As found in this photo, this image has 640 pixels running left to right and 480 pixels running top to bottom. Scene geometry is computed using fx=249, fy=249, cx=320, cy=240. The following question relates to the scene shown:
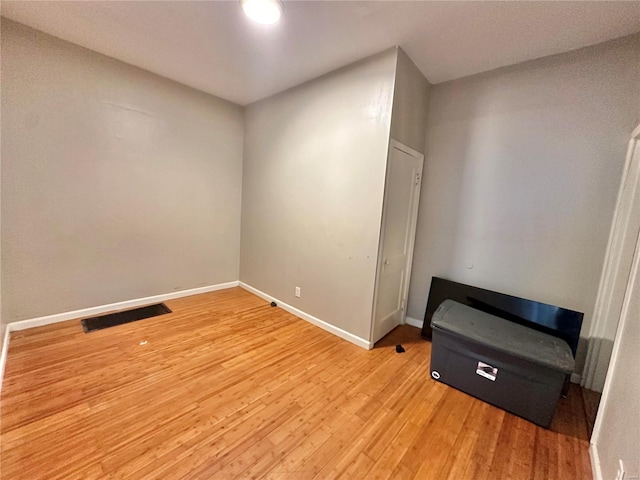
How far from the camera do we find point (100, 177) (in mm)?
2609

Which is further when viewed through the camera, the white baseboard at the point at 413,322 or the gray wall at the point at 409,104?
the white baseboard at the point at 413,322

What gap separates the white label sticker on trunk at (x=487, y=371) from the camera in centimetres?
176

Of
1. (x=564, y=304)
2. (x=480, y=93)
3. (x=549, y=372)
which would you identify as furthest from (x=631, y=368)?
(x=480, y=93)

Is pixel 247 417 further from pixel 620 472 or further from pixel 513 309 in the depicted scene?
pixel 513 309

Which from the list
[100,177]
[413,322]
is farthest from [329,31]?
[413,322]

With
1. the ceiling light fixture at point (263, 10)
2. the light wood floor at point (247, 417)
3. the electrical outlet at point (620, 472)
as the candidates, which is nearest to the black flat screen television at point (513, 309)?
the light wood floor at point (247, 417)

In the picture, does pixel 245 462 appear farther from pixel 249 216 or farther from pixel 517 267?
pixel 249 216

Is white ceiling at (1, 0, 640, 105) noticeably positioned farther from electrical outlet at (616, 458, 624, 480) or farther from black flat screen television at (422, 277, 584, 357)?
electrical outlet at (616, 458, 624, 480)

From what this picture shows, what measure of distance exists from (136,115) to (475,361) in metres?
4.02

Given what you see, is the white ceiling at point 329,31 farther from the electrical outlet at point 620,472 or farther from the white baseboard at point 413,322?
the white baseboard at point 413,322

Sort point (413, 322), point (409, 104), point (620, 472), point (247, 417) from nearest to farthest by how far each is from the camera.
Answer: point (620, 472) → point (247, 417) → point (409, 104) → point (413, 322)

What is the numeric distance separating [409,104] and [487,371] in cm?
234

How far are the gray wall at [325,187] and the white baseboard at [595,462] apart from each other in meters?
1.51

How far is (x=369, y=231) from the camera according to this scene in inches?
91.9
